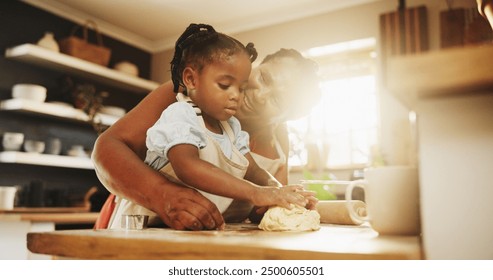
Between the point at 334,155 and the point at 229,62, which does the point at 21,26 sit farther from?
the point at 229,62

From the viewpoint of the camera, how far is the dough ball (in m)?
0.60

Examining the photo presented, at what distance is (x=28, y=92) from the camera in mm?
2654

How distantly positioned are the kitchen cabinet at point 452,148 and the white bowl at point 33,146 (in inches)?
103

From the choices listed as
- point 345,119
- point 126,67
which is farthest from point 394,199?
point 126,67

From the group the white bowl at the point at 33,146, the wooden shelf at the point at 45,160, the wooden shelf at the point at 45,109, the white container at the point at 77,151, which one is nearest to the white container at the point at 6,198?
the wooden shelf at the point at 45,160

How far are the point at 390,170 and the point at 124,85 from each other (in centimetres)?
317

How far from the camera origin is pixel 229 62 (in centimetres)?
76

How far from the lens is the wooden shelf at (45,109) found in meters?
2.61

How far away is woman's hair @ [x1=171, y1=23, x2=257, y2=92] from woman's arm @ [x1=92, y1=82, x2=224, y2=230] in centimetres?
7

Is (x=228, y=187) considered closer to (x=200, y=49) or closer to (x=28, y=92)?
(x=200, y=49)

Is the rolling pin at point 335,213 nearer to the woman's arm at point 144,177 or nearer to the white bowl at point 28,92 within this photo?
the woman's arm at point 144,177

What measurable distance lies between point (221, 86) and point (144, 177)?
0.20 m

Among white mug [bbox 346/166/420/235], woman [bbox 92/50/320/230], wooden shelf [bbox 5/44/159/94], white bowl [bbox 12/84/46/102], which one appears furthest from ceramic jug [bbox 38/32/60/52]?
white mug [bbox 346/166/420/235]
